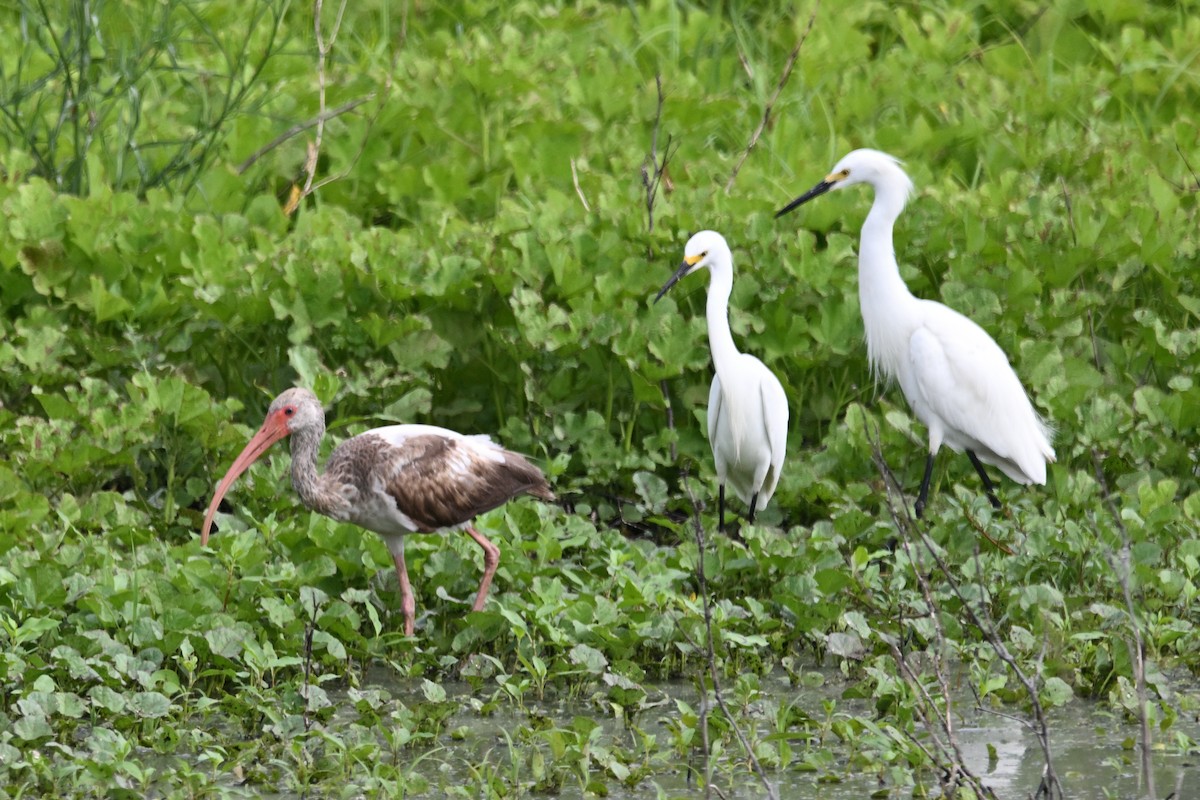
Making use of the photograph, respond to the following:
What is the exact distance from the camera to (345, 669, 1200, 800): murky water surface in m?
3.96

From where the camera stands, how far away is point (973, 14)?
33.9ft

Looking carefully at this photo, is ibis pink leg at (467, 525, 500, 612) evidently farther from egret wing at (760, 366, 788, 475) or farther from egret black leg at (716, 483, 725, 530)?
egret wing at (760, 366, 788, 475)

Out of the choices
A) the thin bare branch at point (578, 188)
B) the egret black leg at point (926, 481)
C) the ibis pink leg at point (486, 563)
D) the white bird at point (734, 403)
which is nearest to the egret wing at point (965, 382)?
the egret black leg at point (926, 481)

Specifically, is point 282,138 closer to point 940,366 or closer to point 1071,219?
point 940,366

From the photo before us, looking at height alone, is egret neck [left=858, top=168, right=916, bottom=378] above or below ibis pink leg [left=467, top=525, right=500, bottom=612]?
above

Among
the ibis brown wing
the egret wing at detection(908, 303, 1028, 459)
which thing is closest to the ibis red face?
the ibis brown wing

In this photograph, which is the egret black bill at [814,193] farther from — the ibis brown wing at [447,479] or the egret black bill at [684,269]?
the ibis brown wing at [447,479]

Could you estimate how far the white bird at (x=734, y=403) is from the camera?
5.76 meters

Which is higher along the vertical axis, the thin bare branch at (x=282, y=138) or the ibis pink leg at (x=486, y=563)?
the thin bare branch at (x=282, y=138)

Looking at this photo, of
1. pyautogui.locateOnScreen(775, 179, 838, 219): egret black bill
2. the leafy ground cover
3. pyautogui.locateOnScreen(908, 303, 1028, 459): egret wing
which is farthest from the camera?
pyautogui.locateOnScreen(775, 179, 838, 219): egret black bill

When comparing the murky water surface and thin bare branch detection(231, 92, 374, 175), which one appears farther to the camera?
thin bare branch detection(231, 92, 374, 175)

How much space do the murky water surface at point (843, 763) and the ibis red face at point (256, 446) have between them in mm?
834

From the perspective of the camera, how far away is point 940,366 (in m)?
5.99

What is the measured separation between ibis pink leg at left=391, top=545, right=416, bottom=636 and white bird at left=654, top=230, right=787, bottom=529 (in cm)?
125
